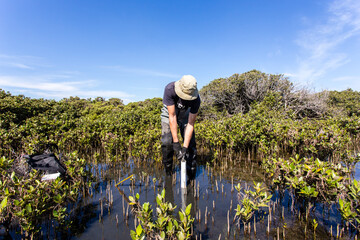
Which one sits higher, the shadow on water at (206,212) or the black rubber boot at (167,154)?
the black rubber boot at (167,154)

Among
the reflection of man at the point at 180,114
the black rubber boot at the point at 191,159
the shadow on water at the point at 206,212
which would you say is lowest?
the shadow on water at the point at 206,212

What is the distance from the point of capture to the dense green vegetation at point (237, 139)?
9.06ft

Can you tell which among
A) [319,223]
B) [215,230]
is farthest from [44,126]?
[319,223]

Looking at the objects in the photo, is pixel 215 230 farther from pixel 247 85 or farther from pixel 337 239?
pixel 247 85

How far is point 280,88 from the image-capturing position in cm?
1285

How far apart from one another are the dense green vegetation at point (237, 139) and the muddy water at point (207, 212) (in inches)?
16.7

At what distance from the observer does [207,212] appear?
10.8ft

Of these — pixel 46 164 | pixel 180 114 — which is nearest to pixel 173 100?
pixel 180 114

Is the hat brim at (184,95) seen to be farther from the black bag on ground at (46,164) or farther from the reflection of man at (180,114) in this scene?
the black bag on ground at (46,164)

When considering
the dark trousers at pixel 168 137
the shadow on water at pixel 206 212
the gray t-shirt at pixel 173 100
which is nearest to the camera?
the shadow on water at pixel 206 212

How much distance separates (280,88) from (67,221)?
13997mm

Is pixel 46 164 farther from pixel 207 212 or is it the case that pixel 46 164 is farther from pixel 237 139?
pixel 237 139

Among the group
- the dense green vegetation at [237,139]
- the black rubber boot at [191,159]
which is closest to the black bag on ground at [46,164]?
the dense green vegetation at [237,139]

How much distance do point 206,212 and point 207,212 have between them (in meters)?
0.36
